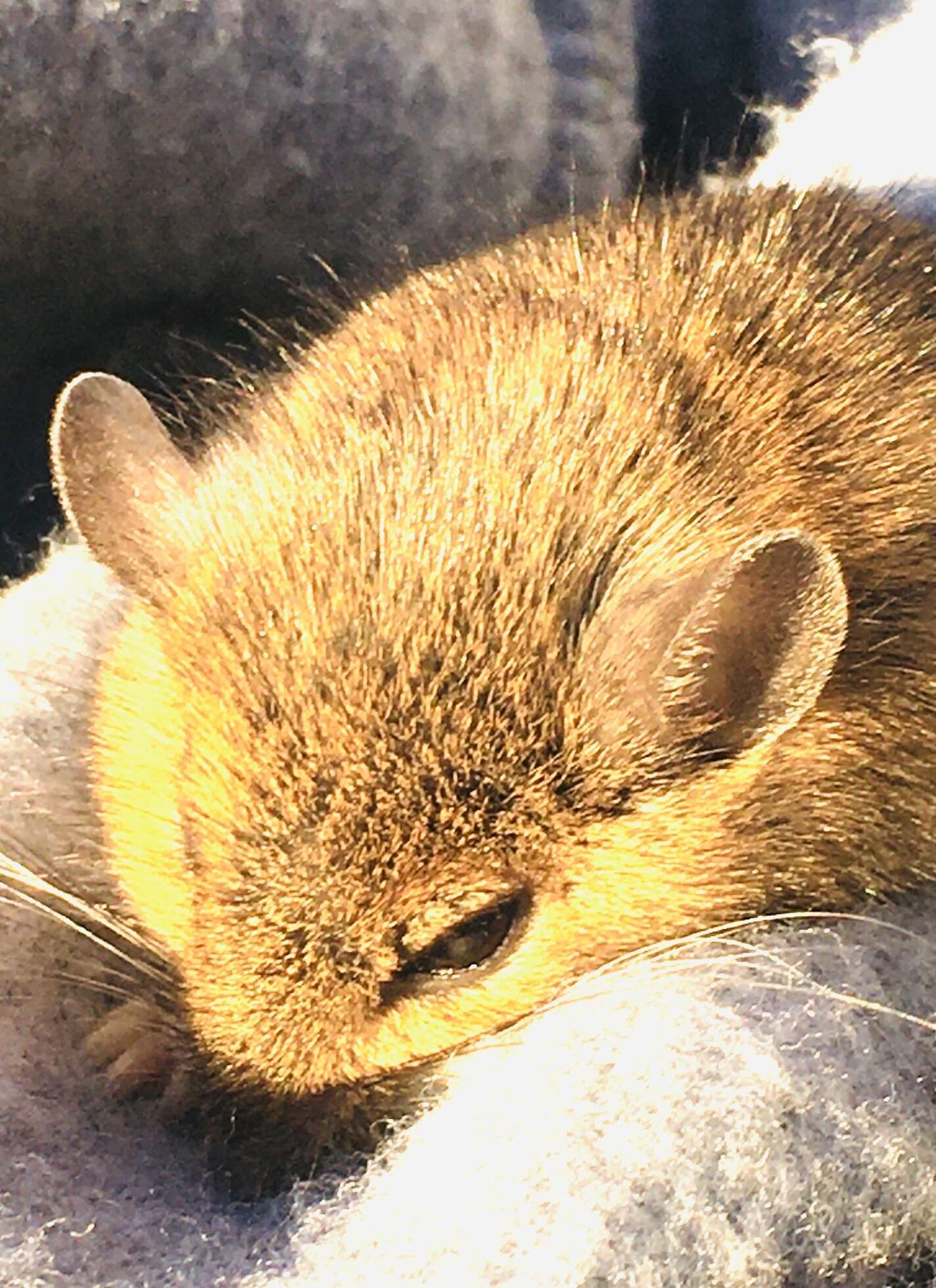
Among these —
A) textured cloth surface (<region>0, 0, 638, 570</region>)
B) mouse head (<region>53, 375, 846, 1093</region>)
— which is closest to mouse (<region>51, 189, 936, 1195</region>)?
mouse head (<region>53, 375, 846, 1093</region>)

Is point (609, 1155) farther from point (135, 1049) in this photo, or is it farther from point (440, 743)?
point (135, 1049)

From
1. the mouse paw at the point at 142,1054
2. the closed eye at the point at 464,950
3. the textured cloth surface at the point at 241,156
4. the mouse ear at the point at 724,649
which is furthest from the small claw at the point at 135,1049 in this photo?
the textured cloth surface at the point at 241,156

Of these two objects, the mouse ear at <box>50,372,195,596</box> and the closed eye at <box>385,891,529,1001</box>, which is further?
the mouse ear at <box>50,372,195,596</box>

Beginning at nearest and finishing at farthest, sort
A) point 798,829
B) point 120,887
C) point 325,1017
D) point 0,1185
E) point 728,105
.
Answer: point 0,1185
point 325,1017
point 798,829
point 120,887
point 728,105

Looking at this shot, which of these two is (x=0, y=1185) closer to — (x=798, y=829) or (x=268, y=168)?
(x=798, y=829)

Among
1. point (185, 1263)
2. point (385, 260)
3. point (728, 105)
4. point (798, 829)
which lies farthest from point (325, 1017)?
point (728, 105)

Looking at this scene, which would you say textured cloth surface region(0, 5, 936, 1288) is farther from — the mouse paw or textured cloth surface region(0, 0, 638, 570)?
textured cloth surface region(0, 0, 638, 570)
